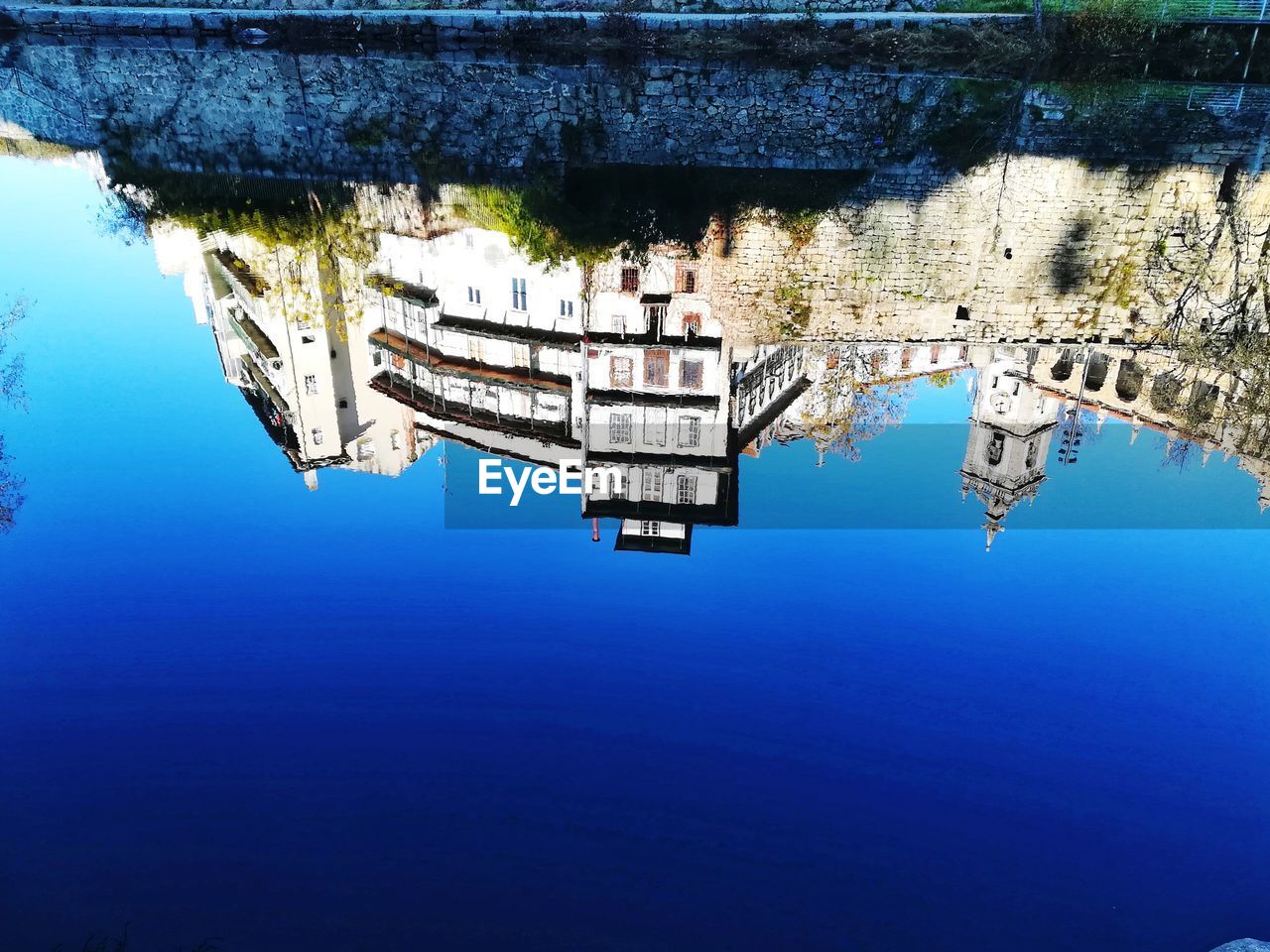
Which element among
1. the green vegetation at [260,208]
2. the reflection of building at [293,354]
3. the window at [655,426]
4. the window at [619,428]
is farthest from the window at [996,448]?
the green vegetation at [260,208]

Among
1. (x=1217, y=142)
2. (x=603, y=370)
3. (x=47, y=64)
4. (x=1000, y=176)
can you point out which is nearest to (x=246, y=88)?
(x=47, y=64)

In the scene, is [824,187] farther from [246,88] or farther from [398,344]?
[246,88]

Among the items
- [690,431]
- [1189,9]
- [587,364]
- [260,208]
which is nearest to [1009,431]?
[690,431]

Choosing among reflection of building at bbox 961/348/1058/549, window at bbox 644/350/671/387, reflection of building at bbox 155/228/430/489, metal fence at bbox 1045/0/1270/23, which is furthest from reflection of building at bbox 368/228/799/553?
metal fence at bbox 1045/0/1270/23

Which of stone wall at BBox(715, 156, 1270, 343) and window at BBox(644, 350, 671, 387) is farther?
window at BBox(644, 350, 671, 387)

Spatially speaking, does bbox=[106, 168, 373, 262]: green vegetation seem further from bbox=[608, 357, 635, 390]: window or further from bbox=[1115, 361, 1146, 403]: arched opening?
bbox=[1115, 361, 1146, 403]: arched opening

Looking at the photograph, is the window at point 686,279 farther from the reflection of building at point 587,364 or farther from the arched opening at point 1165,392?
the arched opening at point 1165,392

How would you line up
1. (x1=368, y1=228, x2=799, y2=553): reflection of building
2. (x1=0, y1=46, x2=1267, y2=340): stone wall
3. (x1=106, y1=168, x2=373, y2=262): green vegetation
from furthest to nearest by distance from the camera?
(x1=106, y1=168, x2=373, y2=262): green vegetation < (x1=368, y1=228, x2=799, y2=553): reflection of building < (x1=0, y1=46, x2=1267, y2=340): stone wall
